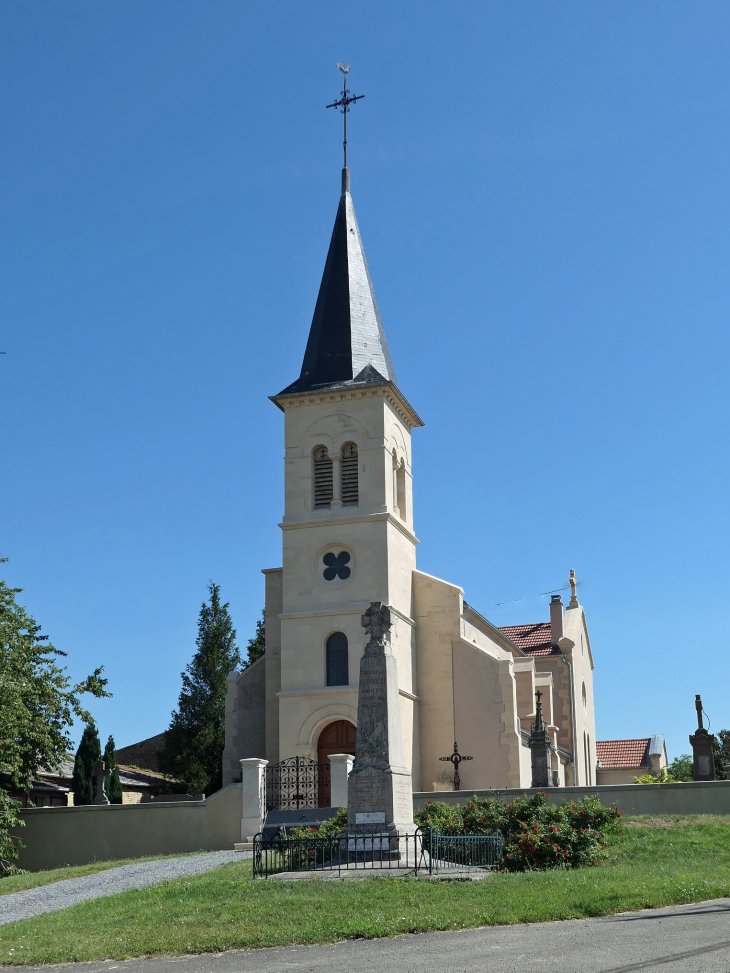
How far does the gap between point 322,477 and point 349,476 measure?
905mm

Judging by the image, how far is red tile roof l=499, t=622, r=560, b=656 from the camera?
4507cm

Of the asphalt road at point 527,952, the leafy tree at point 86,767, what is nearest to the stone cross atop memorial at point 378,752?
the asphalt road at point 527,952

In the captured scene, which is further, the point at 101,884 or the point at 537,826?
the point at 101,884

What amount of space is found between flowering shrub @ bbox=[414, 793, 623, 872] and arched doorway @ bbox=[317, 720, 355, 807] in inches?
423

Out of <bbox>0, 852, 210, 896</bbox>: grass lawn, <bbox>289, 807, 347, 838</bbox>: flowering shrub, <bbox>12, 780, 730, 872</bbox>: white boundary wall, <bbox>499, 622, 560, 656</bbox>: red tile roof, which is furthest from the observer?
<bbox>499, 622, 560, 656</bbox>: red tile roof

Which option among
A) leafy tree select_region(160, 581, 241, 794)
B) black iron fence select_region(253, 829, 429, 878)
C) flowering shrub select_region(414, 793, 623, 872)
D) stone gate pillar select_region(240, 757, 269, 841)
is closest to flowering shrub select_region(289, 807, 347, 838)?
black iron fence select_region(253, 829, 429, 878)

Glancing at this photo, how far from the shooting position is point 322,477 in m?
33.8

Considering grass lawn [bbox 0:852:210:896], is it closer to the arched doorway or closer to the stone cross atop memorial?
the stone cross atop memorial

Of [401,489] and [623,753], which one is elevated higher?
[401,489]

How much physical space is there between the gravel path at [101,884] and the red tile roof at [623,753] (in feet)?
123

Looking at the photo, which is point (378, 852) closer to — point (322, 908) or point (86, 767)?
point (322, 908)

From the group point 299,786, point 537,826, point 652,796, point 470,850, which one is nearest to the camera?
point 470,850

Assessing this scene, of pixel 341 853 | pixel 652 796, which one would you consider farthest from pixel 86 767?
pixel 341 853

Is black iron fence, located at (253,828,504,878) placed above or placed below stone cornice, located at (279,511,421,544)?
below
